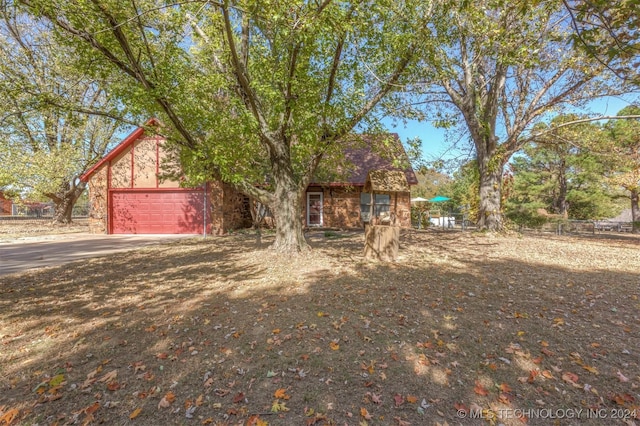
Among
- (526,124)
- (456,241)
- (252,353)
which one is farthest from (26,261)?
(526,124)

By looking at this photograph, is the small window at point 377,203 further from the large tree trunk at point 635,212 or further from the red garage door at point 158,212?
the large tree trunk at point 635,212

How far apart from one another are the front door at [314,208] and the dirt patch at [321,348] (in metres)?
10.7

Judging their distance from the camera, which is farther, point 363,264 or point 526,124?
point 526,124

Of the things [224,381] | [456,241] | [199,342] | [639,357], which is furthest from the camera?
[456,241]

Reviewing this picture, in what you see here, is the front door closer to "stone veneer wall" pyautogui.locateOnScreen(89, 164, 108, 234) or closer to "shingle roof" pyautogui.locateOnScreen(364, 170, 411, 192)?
Result: "shingle roof" pyautogui.locateOnScreen(364, 170, 411, 192)

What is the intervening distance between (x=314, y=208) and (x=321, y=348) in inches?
547

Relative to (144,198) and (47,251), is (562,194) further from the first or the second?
(47,251)

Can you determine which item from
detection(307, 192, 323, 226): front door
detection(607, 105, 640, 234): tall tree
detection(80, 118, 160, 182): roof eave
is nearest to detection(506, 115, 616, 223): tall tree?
detection(607, 105, 640, 234): tall tree

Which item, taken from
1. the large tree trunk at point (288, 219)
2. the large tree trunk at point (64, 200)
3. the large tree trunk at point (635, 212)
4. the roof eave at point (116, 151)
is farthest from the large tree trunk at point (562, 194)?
the large tree trunk at point (64, 200)

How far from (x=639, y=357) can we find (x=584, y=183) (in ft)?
96.4

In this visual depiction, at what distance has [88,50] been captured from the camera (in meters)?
6.38

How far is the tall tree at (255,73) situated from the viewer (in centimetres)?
604

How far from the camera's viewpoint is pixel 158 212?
14.7m

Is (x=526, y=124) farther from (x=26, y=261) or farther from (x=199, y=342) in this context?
(x=26, y=261)
